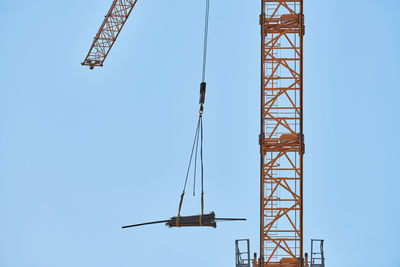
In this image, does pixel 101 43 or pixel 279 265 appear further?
pixel 101 43

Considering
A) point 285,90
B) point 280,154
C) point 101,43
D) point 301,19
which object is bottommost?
point 280,154

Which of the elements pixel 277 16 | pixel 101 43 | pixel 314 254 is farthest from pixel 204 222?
pixel 101 43

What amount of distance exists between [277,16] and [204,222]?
1252 centimetres

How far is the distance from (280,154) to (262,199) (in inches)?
101

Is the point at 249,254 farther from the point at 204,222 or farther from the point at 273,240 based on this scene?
the point at 204,222

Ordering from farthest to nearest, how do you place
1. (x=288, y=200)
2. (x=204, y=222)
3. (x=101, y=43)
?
(x=101, y=43)
(x=288, y=200)
(x=204, y=222)

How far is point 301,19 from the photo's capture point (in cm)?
3388

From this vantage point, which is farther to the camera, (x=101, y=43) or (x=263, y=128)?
(x=101, y=43)

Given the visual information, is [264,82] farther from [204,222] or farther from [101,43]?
[101,43]

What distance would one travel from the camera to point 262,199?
33.3 m

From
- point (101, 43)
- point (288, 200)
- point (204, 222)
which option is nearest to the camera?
point (204, 222)

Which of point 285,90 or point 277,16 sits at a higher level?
point 277,16

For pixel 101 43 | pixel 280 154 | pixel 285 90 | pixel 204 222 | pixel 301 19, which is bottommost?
pixel 204 222

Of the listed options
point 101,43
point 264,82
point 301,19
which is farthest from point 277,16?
point 101,43
